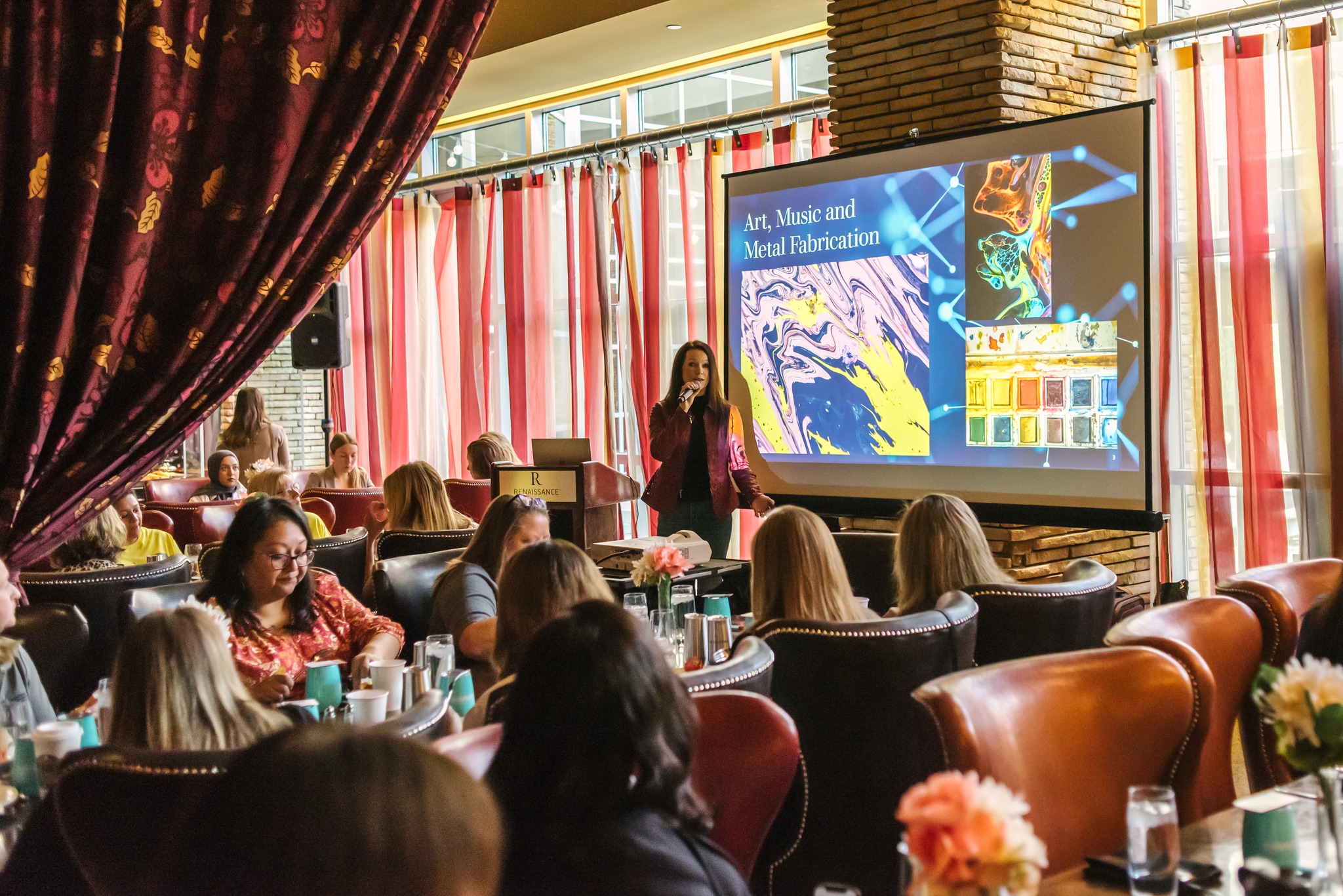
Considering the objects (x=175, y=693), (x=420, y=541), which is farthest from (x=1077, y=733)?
(x=420, y=541)

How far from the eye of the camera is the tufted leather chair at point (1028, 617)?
3.25m

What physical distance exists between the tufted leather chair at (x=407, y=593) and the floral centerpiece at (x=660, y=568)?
2.19ft

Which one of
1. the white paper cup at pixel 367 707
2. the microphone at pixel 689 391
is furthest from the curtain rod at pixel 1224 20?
the white paper cup at pixel 367 707

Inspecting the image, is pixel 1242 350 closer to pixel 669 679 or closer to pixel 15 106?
pixel 669 679

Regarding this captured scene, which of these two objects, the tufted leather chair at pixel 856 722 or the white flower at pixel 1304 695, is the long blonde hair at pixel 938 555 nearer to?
the tufted leather chair at pixel 856 722

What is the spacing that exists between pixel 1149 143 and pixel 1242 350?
3.17ft

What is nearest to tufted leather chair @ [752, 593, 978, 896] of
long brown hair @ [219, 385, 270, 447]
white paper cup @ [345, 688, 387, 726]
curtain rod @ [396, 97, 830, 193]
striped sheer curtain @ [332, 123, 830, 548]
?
white paper cup @ [345, 688, 387, 726]

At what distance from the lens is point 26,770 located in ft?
7.27

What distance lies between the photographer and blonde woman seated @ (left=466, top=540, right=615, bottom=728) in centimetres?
270

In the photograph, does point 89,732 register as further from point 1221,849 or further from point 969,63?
point 969,63

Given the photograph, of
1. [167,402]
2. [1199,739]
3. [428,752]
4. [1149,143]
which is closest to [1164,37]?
[1149,143]

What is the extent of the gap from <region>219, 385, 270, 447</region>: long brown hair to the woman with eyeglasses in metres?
5.26

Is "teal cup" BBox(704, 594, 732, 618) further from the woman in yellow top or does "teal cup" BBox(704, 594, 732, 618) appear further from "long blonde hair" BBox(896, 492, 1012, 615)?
the woman in yellow top

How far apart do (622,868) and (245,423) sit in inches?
298
